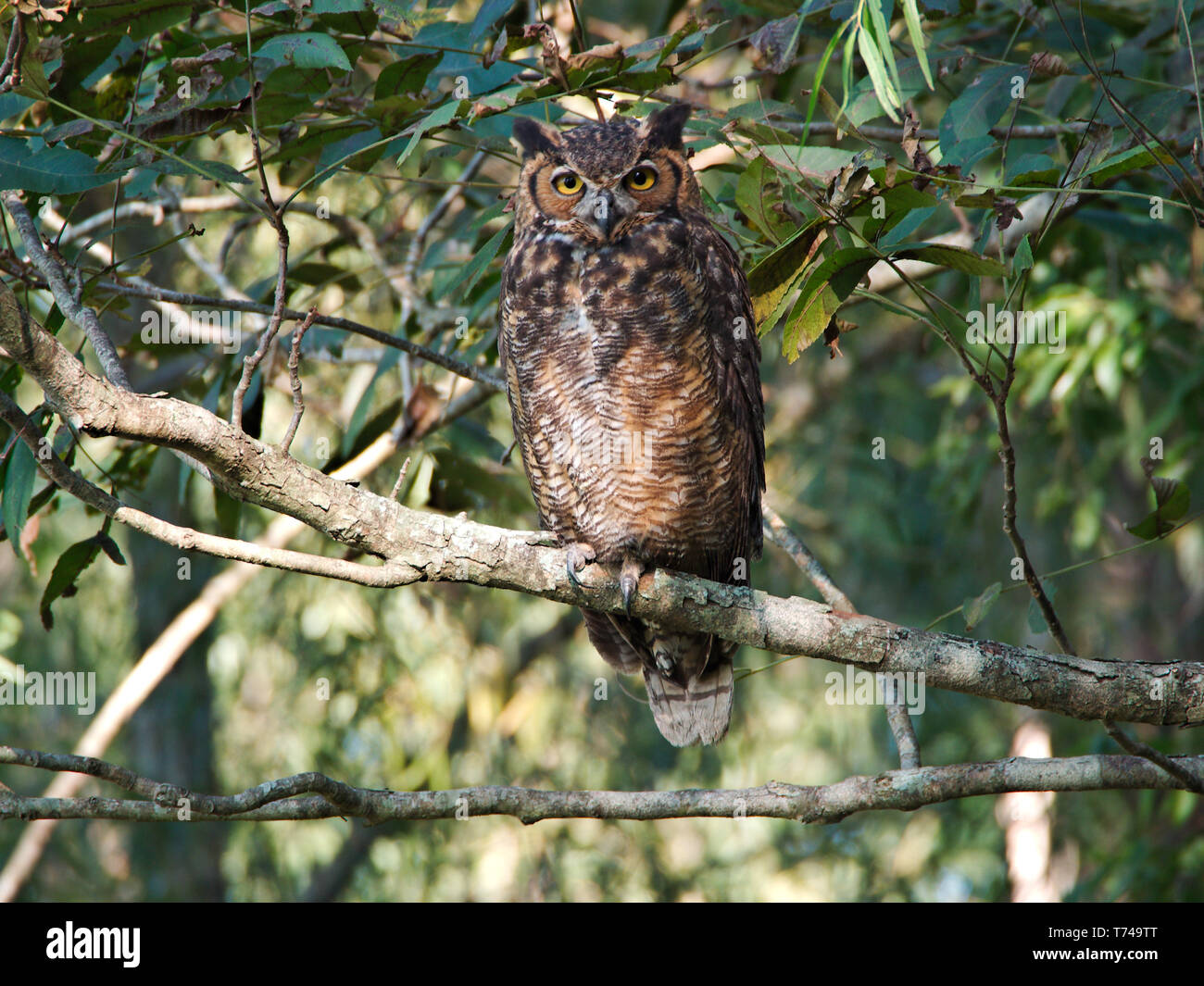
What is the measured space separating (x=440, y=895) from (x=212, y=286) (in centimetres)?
362

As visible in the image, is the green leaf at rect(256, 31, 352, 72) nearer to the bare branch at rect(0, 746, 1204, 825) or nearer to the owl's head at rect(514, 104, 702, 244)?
the owl's head at rect(514, 104, 702, 244)

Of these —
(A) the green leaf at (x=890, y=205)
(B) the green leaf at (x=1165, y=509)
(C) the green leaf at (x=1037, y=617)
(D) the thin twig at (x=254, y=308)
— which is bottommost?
(C) the green leaf at (x=1037, y=617)

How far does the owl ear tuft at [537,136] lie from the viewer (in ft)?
9.19

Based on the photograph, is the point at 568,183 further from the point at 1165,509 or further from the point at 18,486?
the point at 1165,509

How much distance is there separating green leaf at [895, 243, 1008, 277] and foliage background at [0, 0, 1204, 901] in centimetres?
17

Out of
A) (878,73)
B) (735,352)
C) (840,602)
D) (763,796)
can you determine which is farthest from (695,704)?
(878,73)

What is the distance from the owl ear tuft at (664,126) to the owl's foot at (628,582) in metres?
1.08

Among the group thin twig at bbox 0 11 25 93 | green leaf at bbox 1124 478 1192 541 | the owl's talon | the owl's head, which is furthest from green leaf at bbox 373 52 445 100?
green leaf at bbox 1124 478 1192 541

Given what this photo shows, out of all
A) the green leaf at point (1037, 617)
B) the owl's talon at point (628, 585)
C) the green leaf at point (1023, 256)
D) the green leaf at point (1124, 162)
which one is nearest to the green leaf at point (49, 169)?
the owl's talon at point (628, 585)

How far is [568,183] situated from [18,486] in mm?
1488

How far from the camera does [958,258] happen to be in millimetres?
1893

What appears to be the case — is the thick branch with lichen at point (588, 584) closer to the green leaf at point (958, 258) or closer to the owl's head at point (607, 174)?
the green leaf at point (958, 258)

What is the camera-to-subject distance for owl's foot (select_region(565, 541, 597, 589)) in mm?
2322
